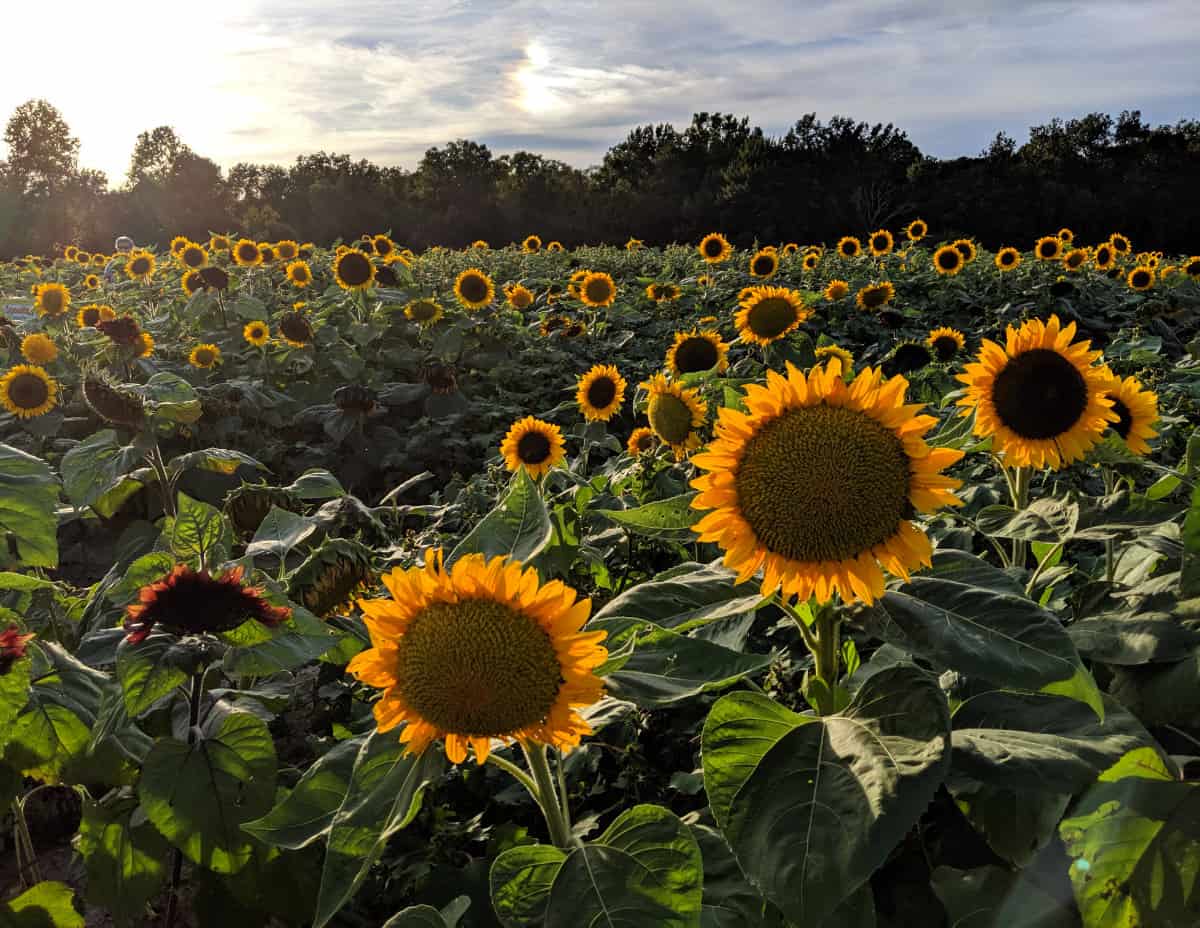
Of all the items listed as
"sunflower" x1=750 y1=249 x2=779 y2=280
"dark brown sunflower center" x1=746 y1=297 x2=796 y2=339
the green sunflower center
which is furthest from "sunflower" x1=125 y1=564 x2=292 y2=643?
"sunflower" x1=750 y1=249 x2=779 y2=280

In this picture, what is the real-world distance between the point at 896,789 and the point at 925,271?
473 inches

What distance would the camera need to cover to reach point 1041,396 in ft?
6.47

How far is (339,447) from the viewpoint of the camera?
21.3 feet

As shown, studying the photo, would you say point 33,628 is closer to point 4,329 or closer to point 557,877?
point 557,877

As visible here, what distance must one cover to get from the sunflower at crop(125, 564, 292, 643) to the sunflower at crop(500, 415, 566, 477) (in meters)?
2.21

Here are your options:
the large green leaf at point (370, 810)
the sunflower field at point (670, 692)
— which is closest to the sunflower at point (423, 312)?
the sunflower field at point (670, 692)

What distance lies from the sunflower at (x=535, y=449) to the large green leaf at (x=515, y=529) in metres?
2.19

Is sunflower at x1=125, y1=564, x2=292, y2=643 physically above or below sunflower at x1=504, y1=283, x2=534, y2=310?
below

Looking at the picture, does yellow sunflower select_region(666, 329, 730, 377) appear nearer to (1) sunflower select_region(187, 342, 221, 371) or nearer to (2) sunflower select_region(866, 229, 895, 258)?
(1) sunflower select_region(187, 342, 221, 371)

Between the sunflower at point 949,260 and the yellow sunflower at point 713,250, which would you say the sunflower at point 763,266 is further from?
the sunflower at point 949,260

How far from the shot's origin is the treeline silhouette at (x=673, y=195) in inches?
1239

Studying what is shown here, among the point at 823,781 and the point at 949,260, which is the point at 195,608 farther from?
the point at 949,260

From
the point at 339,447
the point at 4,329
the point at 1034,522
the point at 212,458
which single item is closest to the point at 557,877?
the point at 1034,522

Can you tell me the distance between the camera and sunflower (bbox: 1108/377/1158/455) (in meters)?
2.32
